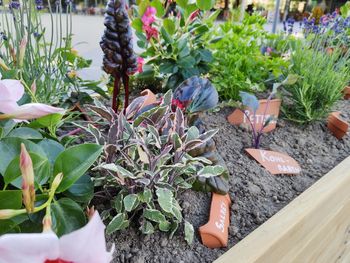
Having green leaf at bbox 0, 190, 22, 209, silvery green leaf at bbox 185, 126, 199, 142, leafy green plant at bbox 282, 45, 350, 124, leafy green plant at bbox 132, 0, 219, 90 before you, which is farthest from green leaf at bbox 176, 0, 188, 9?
green leaf at bbox 0, 190, 22, 209

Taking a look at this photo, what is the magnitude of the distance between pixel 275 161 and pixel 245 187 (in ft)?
0.62

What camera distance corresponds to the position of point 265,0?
6.43 metres

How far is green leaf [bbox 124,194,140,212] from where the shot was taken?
0.61m

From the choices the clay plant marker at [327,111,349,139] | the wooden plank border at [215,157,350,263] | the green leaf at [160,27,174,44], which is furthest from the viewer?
the clay plant marker at [327,111,349,139]

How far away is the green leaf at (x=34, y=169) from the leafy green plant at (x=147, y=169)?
14 centimetres

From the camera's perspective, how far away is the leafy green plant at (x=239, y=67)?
1.29 m

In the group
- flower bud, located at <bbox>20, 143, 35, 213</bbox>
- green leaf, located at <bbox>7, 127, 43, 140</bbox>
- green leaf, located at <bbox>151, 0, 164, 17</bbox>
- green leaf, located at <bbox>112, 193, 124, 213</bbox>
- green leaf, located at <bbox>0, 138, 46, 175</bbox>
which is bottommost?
green leaf, located at <bbox>112, 193, 124, 213</bbox>

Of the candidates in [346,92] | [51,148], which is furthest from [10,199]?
[346,92]

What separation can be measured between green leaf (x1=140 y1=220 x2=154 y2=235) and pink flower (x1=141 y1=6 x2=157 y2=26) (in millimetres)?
735

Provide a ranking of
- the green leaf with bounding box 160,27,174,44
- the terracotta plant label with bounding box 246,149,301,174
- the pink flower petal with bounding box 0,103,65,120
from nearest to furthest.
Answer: the pink flower petal with bounding box 0,103,65,120 → the terracotta plant label with bounding box 246,149,301,174 → the green leaf with bounding box 160,27,174,44

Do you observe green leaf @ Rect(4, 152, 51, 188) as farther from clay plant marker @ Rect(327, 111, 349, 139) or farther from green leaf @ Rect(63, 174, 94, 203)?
clay plant marker @ Rect(327, 111, 349, 139)

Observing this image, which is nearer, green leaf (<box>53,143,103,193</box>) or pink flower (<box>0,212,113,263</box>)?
pink flower (<box>0,212,113,263</box>)

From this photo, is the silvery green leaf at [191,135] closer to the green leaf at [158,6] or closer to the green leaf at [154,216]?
the green leaf at [154,216]

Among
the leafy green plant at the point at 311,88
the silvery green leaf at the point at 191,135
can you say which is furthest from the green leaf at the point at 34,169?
the leafy green plant at the point at 311,88
